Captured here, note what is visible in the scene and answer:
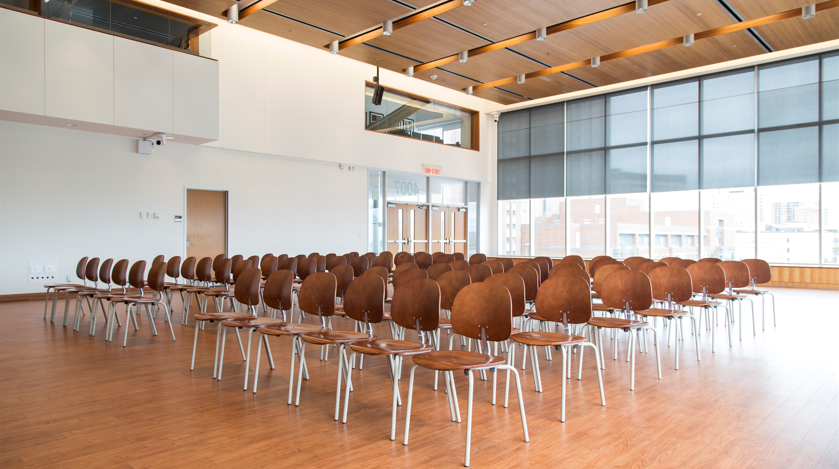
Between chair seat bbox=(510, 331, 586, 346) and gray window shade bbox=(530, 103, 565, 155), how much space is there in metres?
13.0

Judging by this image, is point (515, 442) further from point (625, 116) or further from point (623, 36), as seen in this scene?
point (625, 116)

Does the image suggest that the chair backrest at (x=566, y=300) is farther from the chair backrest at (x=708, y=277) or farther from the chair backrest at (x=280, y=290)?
the chair backrest at (x=708, y=277)

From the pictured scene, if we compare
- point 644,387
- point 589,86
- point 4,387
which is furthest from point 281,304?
point 589,86

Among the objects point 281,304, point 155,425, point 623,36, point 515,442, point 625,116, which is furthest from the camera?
point 625,116

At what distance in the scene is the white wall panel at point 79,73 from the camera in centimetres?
852

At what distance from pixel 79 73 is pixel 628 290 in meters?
9.04

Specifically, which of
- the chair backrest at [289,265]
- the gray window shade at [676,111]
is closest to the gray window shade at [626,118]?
the gray window shade at [676,111]

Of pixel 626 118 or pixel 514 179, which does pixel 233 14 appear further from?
pixel 514 179

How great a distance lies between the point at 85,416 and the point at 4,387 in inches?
49.4

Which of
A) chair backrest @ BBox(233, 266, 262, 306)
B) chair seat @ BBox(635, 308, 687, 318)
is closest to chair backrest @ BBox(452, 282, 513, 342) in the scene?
chair backrest @ BBox(233, 266, 262, 306)

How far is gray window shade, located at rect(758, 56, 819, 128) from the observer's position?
39.0 ft

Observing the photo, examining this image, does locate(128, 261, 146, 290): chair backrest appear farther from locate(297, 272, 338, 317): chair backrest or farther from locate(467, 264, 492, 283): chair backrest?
locate(467, 264, 492, 283): chair backrest

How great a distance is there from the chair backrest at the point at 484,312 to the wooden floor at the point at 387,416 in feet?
1.83

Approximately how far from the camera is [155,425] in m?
3.35
